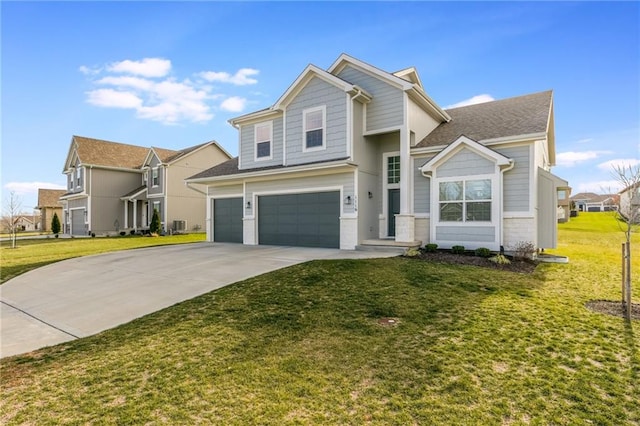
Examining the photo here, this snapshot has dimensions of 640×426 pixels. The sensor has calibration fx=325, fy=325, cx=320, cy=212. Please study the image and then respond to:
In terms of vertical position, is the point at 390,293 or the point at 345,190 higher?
the point at 345,190

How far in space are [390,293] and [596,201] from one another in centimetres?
Answer: 7433

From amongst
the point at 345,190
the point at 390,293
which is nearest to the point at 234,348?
the point at 390,293

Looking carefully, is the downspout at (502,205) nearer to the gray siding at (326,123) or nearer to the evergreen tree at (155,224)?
the gray siding at (326,123)

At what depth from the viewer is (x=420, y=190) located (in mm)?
12461

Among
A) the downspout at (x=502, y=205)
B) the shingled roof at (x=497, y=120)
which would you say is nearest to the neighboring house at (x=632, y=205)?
the downspout at (x=502, y=205)

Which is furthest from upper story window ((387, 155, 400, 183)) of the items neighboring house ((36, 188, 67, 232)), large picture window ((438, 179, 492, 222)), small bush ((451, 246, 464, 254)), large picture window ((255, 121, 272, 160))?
neighboring house ((36, 188, 67, 232))

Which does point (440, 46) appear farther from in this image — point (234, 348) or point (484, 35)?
point (234, 348)

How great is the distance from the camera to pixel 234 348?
4398 mm

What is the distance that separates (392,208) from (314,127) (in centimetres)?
475

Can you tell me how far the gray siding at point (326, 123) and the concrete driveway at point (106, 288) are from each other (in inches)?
158

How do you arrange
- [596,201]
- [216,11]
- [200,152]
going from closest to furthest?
[216,11] < [200,152] < [596,201]

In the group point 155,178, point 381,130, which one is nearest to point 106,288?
point 381,130

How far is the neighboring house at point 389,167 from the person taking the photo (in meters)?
10.8

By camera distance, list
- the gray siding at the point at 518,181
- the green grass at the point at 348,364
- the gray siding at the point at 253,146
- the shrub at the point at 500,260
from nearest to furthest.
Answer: the green grass at the point at 348,364
the shrub at the point at 500,260
the gray siding at the point at 518,181
the gray siding at the point at 253,146
